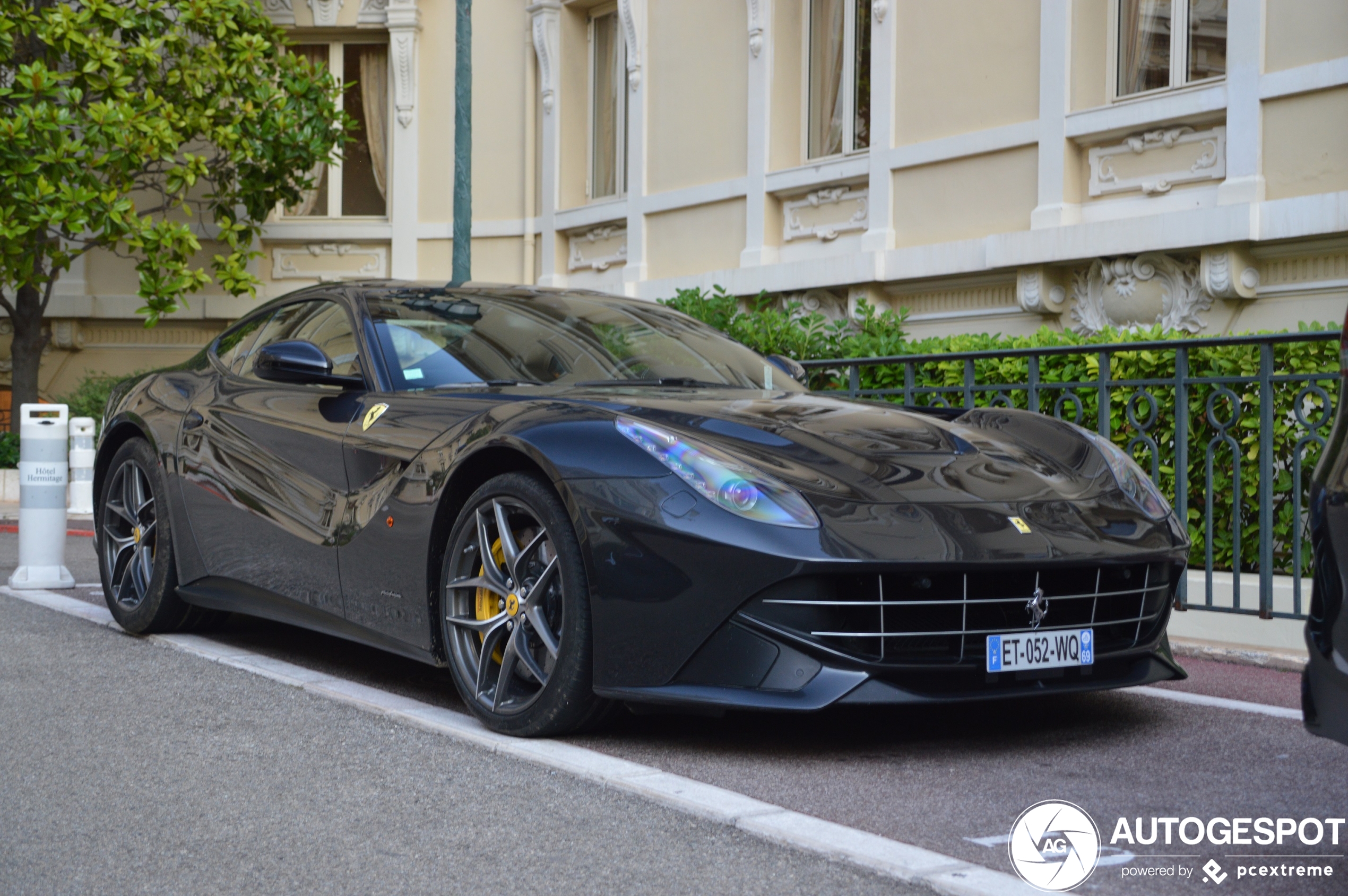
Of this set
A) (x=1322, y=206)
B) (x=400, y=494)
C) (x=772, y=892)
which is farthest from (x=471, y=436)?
(x=1322, y=206)

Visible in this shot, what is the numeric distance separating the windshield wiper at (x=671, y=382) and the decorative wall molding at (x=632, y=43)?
1052 cm

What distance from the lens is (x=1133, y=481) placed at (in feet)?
15.1

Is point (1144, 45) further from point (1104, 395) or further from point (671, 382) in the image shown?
point (671, 382)

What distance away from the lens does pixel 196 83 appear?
1502cm

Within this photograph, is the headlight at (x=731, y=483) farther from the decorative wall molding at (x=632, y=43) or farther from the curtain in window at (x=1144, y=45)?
the decorative wall molding at (x=632, y=43)

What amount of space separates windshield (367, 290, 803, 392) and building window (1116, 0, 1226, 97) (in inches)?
238

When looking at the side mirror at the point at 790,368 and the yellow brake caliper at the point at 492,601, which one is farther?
the side mirror at the point at 790,368

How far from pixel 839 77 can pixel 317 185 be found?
7097mm

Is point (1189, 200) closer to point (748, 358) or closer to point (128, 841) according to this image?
point (748, 358)

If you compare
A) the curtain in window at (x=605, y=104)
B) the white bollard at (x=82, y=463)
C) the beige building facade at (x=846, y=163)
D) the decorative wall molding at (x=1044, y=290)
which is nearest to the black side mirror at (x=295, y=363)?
the white bollard at (x=82, y=463)

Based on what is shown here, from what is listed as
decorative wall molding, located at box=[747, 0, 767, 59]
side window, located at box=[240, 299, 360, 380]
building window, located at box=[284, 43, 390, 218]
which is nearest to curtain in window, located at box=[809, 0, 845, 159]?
decorative wall molding, located at box=[747, 0, 767, 59]

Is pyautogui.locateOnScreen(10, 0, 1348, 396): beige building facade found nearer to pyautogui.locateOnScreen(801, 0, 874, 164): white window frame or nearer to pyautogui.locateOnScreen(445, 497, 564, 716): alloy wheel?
pyautogui.locateOnScreen(801, 0, 874, 164): white window frame

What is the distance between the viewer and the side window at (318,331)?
5387 mm

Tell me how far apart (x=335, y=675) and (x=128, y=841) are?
2.05 m
